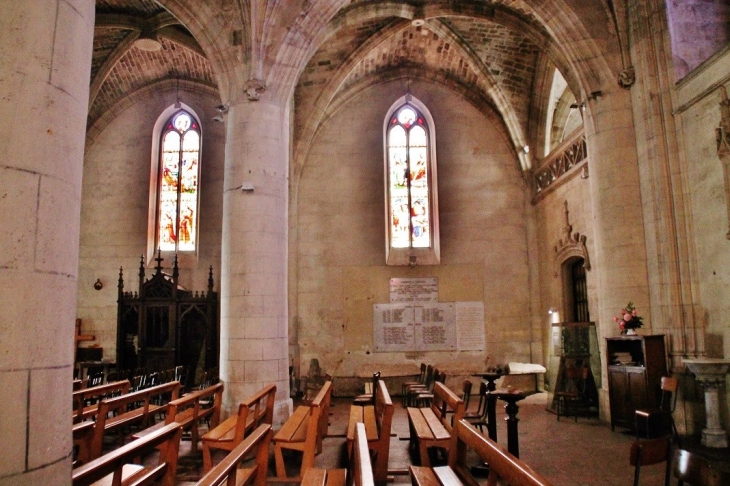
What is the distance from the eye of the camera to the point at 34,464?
1906 mm

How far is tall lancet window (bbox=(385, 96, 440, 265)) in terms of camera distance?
44.1ft

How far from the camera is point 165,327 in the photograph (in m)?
11.7

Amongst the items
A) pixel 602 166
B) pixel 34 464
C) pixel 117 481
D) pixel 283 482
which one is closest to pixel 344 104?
pixel 602 166

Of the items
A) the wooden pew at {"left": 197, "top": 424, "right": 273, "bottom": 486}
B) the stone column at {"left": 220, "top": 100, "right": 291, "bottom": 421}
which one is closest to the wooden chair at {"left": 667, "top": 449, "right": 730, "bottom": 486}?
the wooden pew at {"left": 197, "top": 424, "right": 273, "bottom": 486}

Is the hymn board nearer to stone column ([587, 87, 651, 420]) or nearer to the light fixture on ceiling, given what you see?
stone column ([587, 87, 651, 420])

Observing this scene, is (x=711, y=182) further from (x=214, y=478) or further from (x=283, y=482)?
(x=214, y=478)

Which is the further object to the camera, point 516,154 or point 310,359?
point 516,154

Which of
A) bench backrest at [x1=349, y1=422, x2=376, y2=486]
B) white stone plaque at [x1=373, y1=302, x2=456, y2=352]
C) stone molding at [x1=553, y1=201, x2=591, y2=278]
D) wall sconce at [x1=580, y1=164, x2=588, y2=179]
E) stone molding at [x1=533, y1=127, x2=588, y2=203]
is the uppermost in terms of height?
stone molding at [x1=533, y1=127, x2=588, y2=203]

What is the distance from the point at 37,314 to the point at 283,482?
139 inches

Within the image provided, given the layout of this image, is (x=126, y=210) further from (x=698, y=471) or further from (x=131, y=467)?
(x=698, y=471)

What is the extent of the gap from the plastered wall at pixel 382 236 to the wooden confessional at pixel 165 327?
78.4 inches

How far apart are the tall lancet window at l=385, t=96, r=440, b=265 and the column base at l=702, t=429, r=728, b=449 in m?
7.16

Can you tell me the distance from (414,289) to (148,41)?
7.89m

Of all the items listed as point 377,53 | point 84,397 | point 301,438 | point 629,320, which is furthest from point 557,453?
point 377,53
